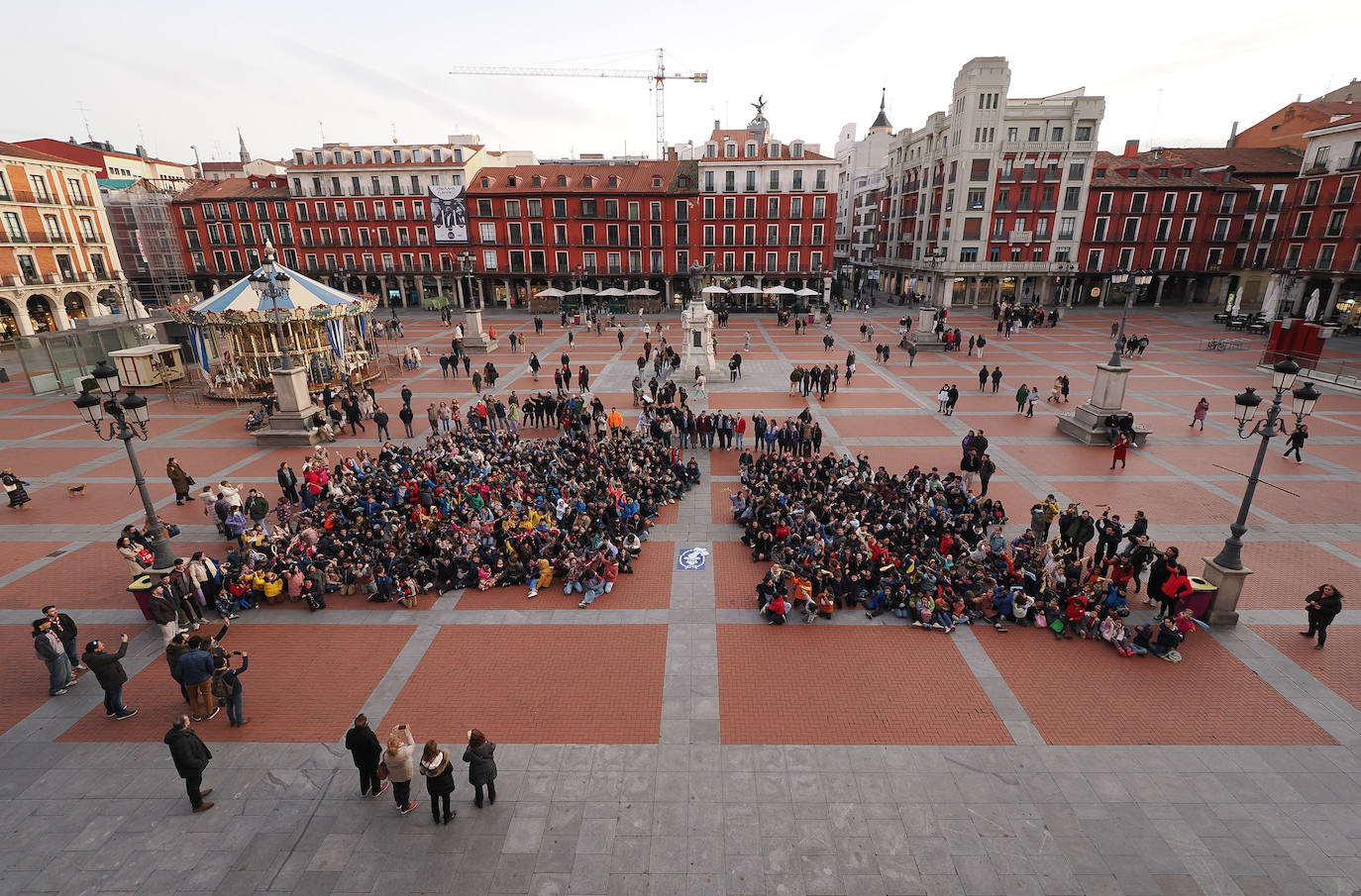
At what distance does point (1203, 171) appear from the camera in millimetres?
54031

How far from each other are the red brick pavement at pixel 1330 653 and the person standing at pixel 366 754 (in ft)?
46.6

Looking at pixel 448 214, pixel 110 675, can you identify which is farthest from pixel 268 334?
pixel 448 214

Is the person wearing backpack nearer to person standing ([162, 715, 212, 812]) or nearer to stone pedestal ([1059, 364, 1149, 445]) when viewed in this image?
person standing ([162, 715, 212, 812])

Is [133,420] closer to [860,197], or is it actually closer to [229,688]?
[229,688]

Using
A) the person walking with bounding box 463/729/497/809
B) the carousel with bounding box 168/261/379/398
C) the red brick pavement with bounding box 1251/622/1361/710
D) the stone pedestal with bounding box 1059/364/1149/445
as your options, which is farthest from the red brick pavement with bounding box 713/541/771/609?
the carousel with bounding box 168/261/379/398

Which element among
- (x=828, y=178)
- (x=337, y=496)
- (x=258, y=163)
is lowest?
(x=337, y=496)

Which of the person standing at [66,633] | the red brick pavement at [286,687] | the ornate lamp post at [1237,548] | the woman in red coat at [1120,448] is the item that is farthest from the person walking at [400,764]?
the woman in red coat at [1120,448]

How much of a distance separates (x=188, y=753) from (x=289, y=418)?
674 inches

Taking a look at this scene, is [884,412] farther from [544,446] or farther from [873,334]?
[873,334]

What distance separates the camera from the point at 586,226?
184 feet

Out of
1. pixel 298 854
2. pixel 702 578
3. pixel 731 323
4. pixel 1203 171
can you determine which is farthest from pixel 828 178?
pixel 298 854

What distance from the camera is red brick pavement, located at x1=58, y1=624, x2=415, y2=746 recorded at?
9.02m

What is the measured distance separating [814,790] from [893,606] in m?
4.61

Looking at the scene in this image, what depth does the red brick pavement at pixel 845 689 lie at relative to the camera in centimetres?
891
